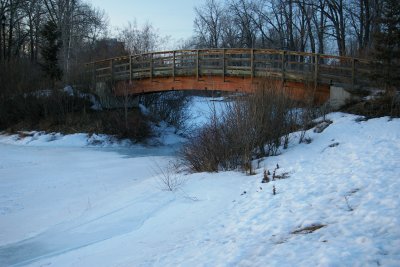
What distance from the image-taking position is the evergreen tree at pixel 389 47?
14.6m

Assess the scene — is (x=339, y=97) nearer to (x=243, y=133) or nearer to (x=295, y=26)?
(x=243, y=133)

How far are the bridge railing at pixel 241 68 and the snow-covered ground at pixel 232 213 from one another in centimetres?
379

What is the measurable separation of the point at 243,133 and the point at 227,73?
34.4 ft

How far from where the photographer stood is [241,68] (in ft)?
72.3

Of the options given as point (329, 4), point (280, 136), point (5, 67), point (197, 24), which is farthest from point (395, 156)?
point (197, 24)

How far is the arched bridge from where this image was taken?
1836cm

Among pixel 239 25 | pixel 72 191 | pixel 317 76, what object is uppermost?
pixel 239 25

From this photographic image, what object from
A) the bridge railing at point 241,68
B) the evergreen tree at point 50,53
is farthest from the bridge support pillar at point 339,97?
the evergreen tree at point 50,53

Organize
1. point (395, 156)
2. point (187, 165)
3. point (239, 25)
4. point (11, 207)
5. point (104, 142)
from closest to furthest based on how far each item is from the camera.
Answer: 1. point (395, 156)
2. point (11, 207)
3. point (187, 165)
4. point (104, 142)
5. point (239, 25)

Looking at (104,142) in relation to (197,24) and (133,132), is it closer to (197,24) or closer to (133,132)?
(133,132)

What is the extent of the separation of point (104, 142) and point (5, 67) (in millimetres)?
11265

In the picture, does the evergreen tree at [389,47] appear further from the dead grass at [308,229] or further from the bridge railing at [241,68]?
the dead grass at [308,229]

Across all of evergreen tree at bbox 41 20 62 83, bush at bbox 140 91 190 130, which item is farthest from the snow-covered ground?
evergreen tree at bbox 41 20 62 83

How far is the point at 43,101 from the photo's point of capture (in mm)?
27906
